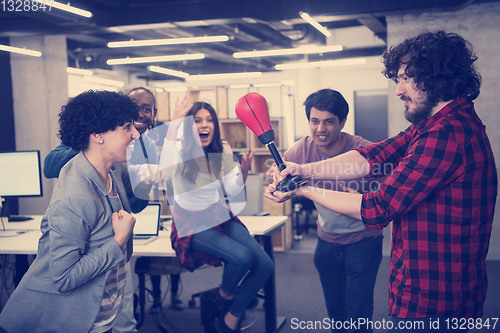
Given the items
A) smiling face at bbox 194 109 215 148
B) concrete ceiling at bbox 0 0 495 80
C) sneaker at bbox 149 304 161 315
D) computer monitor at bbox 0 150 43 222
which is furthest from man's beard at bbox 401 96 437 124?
concrete ceiling at bbox 0 0 495 80

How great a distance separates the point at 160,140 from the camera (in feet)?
10.7

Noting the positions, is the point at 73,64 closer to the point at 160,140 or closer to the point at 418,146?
the point at 160,140

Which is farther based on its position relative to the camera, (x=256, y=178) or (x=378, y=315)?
(x=256, y=178)

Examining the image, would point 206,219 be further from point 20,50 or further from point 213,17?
point 20,50

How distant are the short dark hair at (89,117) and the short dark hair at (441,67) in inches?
40.1

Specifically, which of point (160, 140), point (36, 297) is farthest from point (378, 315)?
point (36, 297)

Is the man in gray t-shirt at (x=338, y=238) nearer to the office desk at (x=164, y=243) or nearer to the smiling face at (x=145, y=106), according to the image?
the office desk at (x=164, y=243)

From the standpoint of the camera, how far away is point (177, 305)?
386 cm

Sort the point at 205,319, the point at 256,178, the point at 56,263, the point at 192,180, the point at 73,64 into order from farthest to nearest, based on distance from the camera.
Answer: the point at 73,64 < the point at 256,178 < the point at 205,319 < the point at 192,180 < the point at 56,263

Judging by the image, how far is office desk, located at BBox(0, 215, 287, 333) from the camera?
9.27 ft

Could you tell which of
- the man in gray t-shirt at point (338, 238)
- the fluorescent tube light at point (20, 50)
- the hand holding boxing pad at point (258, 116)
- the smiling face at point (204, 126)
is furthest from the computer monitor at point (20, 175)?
the fluorescent tube light at point (20, 50)

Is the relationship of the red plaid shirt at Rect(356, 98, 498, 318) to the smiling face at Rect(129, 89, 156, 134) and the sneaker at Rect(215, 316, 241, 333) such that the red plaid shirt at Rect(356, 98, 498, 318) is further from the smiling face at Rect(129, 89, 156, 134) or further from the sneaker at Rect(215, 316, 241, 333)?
the smiling face at Rect(129, 89, 156, 134)

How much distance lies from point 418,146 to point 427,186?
0.38ft

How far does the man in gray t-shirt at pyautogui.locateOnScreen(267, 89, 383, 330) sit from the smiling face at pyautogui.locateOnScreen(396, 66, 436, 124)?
3.05 ft
